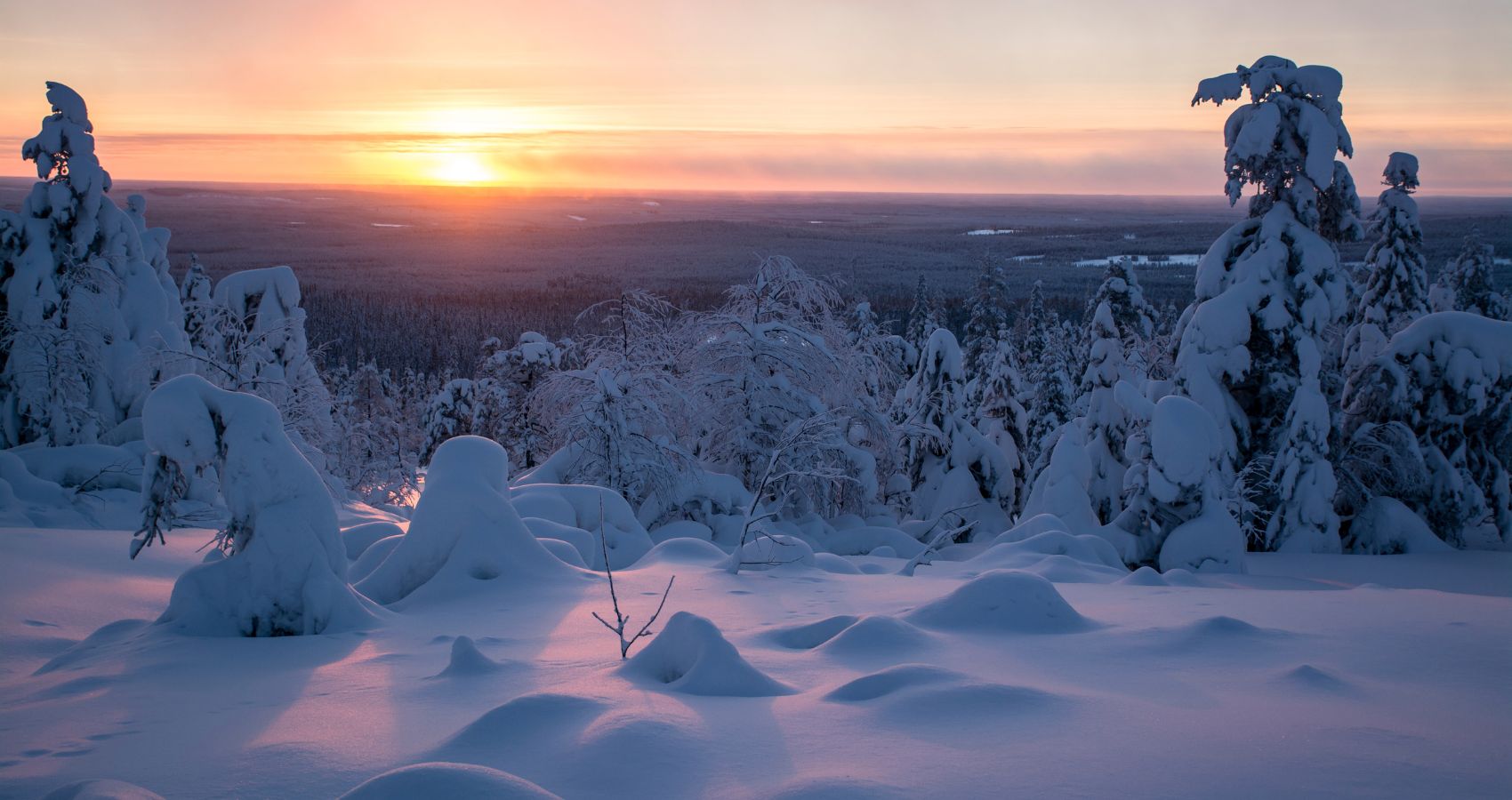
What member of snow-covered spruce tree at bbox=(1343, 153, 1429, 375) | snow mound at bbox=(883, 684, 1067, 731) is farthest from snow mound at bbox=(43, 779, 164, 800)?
snow-covered spruce tree at bbox=(1343, 153, 1429, 375)

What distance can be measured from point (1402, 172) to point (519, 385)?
27441mm

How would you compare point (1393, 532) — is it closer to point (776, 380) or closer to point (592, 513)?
point (776, 380)

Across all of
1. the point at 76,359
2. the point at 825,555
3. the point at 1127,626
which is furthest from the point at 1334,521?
the point at 76,359

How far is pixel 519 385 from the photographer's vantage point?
107 feet

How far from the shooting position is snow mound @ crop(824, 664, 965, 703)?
4.84 metres

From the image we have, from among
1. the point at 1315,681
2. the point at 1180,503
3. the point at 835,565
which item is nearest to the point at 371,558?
the point at 835,565

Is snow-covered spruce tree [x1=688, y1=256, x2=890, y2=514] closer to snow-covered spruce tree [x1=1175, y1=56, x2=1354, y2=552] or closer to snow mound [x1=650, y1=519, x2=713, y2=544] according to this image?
snow mound [x1=650, y1=519, x2=713, y2=544]

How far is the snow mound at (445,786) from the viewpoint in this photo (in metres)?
3.20

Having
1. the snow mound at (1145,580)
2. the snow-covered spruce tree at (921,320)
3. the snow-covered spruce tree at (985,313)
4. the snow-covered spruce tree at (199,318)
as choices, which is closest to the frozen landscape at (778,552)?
the snow mound at (1145,580)

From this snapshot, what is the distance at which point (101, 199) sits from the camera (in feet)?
66.0

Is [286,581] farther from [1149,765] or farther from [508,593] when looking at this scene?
[1149,765]

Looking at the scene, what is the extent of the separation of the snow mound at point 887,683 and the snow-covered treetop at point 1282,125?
17125 mm

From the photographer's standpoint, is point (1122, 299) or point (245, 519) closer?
point (245, 519)

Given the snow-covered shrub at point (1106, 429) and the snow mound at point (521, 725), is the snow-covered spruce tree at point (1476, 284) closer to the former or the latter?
the snow-covered shrub at point (1106, 429)
